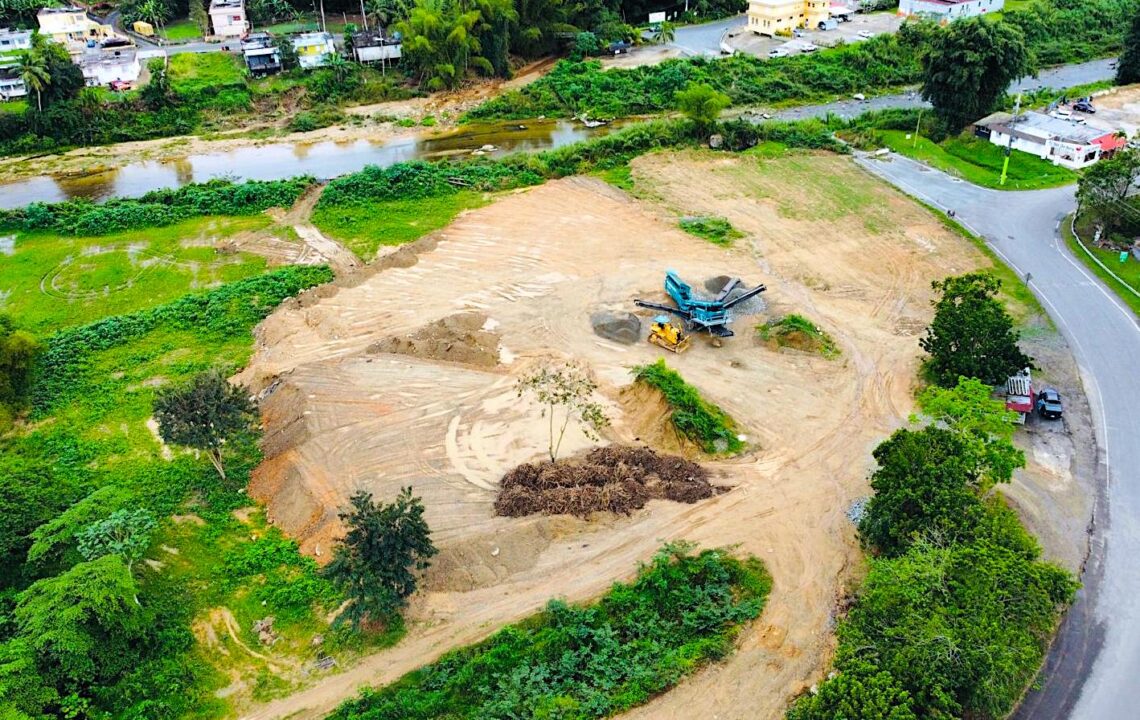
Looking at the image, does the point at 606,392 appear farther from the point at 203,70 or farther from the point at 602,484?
the point at 203,70

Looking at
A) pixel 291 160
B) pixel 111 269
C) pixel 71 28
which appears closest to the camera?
pixel 111 269

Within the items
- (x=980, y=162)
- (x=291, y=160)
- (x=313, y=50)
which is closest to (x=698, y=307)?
(x=980, y=162)

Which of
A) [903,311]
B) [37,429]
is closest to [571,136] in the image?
[903,311]

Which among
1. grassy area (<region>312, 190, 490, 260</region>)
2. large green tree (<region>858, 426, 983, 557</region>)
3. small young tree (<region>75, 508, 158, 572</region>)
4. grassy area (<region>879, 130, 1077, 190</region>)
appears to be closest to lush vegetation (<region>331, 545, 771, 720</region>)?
large green tree (<region>858, 426, 983, 557</region>)

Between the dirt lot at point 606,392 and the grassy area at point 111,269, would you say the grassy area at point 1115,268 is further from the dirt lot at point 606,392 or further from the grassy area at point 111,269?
the grassy area at point 111,269

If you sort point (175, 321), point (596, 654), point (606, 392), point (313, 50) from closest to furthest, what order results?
1. point (596, 654)
2. point (606, 392)
3. point (175, 321)
4. point (313, 50)

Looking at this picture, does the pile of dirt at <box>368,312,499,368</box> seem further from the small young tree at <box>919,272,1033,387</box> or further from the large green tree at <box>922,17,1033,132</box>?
the large green tree at <box>922,17,1033,132</box>
